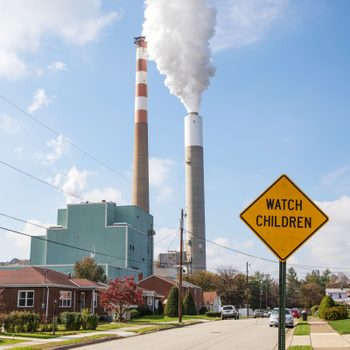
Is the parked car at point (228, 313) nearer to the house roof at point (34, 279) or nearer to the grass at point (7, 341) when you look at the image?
the house roof at point (34, 279)

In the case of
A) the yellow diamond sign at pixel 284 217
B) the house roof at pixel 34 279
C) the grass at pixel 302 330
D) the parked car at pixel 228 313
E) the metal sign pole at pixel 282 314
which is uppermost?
the house roof at pixel 34 279

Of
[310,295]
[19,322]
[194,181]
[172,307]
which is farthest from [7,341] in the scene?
[310,295]

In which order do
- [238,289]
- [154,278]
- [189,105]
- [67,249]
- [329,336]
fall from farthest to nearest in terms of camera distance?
[238,289], [189,105], [67,249], [154,278], [329,336]

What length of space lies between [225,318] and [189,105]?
42.9 m

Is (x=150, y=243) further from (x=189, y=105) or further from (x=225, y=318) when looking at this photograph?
(x=225, y=318)

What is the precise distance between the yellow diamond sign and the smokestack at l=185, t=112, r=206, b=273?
8536 centimetres

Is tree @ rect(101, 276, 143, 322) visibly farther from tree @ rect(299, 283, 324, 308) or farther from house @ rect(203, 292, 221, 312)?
tree @ rect(299, 283, 324, 308)

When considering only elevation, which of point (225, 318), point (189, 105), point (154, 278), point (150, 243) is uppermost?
point (189, 105)

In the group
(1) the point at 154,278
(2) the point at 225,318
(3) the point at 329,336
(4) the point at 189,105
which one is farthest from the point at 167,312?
(4) the point at 189,105

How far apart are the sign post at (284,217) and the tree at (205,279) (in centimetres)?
8724

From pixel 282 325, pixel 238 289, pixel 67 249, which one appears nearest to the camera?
pixel 282 325

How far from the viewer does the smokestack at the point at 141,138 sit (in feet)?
281

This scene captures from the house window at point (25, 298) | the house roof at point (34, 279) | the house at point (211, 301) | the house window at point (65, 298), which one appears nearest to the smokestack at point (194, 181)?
the house at point (211, 301)

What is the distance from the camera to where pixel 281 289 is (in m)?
7.05
